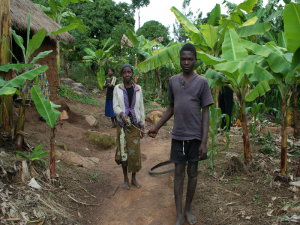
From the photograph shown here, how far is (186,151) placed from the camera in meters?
2.61

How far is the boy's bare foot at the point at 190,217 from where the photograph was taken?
2652 millimetres

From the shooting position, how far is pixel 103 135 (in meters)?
6.39

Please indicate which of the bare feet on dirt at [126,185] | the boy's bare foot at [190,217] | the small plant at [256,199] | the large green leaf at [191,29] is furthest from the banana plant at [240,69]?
the bare feet on dirt at [126,185]

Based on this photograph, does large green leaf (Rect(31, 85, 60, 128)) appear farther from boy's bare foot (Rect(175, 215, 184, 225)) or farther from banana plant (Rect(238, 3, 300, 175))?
banana plant (Rect(238, 3, 300, 175))

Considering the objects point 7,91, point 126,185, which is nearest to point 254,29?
point 126,185

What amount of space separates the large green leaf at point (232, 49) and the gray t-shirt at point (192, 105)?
81cm

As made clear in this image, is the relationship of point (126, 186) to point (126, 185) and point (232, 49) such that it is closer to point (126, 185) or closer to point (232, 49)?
point (126, 185)

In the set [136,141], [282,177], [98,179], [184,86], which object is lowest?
[98,179]

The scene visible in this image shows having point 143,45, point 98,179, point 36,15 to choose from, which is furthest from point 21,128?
point 143,45

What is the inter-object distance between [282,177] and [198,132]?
1.30m

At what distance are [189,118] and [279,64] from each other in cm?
122

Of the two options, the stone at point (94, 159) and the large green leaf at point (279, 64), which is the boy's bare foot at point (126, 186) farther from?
the large green leaf at point (279, 64)

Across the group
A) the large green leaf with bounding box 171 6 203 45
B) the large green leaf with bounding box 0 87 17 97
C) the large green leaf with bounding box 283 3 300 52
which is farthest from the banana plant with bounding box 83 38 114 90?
the large green leaf with bounding box 283 3 300 52

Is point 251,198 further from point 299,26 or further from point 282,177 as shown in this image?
point 299,26
